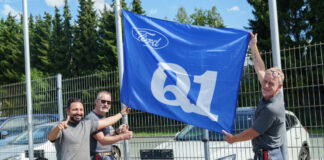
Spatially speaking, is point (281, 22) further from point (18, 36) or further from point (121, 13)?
point (18, 36)

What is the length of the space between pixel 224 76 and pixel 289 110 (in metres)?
1.33

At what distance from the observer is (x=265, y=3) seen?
26281 mm

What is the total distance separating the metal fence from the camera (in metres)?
5.22

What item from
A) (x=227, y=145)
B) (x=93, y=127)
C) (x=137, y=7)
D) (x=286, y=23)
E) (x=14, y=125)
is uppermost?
(x=137, y=7)

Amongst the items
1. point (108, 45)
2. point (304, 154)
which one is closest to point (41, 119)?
point (304, 154)

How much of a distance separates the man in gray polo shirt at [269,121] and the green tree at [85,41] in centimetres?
3375

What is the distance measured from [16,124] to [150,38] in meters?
5.77

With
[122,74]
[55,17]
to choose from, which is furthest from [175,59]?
[55,17]

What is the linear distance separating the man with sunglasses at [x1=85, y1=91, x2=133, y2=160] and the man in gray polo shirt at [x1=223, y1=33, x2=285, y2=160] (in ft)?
4.92

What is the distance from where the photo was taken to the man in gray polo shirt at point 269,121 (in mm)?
3727

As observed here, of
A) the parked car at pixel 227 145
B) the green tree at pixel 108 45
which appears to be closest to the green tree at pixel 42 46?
the green tree at pixel 108 45

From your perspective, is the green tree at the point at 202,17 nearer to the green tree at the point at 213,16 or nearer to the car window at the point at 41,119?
the green tree at the point at 213,16

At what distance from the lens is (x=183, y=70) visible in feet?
17.0

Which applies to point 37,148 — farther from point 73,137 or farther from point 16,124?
A: point 73,137
